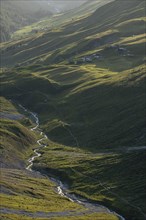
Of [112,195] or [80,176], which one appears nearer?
[112,195]

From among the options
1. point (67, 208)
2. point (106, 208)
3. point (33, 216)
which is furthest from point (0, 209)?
point (106, 208)

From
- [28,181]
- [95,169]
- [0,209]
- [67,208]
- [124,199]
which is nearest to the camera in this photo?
[0,209]

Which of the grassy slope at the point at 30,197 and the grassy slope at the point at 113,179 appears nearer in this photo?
the grassy slope at the point at 30,197

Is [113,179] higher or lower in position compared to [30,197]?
higher

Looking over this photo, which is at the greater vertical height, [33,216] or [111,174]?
[111,174]

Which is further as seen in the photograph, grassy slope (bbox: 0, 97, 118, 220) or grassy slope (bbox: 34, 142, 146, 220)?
grassy slope (bbox: 34, 142, 146, 220)

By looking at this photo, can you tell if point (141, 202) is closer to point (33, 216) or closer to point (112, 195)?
point (112, 195)

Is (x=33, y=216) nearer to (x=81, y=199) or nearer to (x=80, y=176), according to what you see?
(x=81, y=199)

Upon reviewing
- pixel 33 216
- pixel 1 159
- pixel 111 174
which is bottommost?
pixel 33 216

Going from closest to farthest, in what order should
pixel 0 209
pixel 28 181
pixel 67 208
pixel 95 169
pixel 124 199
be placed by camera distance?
1. pixel 0 209
2. pixel 67 208
3. pixel 124 199
4. pixel 28 181
5. pixel 95 169

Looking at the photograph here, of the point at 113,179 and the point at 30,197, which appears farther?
the point at 113,179
